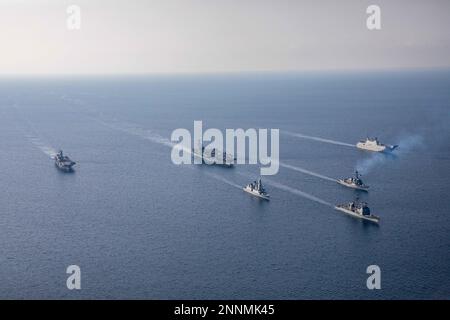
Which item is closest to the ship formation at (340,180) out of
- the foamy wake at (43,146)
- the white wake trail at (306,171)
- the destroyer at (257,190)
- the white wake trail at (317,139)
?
A: the destroyer at (257,190)

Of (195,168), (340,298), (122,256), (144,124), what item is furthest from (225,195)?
(144,124)

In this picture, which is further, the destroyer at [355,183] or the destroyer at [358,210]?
the destroyer at [355,183]

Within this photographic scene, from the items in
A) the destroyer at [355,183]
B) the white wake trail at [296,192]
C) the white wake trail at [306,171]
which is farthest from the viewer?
the white wake trail at [306,171]

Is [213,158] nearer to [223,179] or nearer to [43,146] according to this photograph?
[223,179]

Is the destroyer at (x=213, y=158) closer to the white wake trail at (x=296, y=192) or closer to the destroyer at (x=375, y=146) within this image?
the white wake trail at (x=296, y=192)

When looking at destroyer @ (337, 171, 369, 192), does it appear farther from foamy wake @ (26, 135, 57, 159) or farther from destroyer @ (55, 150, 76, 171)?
foamy wake @ (26, 135, 57, 159)

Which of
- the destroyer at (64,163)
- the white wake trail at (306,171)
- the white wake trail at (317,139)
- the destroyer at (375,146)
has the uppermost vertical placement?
the white wake trail at (317,139)

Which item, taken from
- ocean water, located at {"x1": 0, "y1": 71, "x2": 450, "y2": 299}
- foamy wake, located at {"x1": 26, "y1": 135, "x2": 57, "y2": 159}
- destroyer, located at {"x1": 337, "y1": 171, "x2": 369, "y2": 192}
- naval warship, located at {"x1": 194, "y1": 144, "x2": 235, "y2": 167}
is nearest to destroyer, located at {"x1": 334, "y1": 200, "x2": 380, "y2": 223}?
ocean water, located at {"x1": 0, "y1": 71, "x2": 450, "y2": 299}
